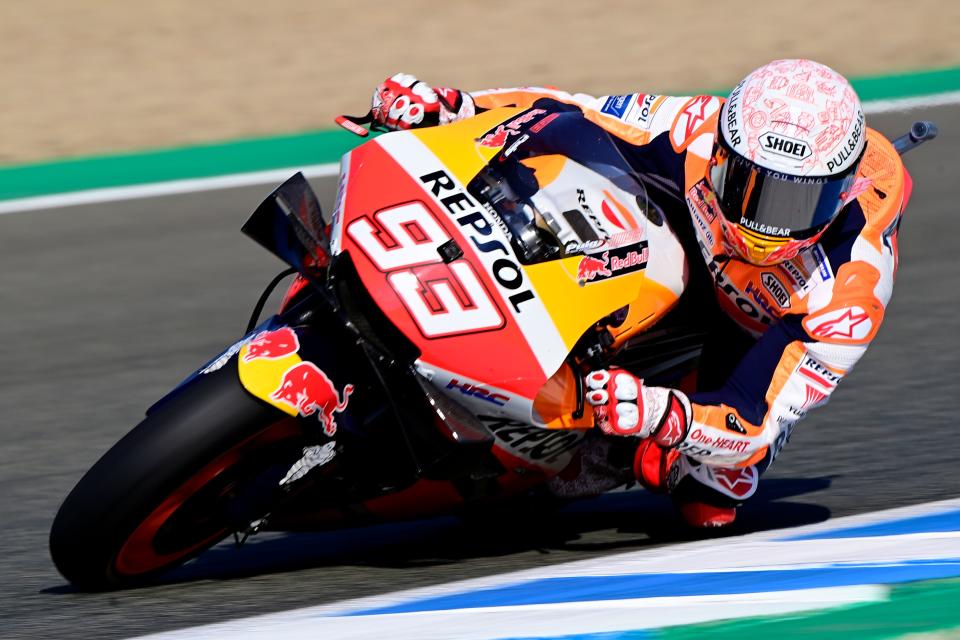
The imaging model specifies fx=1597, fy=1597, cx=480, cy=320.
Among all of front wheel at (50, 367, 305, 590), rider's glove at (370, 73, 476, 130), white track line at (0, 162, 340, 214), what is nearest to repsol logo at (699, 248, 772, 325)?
rider's glove at (370, 73, 476, 130)

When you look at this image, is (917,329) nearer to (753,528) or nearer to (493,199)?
(753,528)

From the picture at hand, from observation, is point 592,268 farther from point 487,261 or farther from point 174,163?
point 174,163

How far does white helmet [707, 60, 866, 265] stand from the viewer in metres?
3.93

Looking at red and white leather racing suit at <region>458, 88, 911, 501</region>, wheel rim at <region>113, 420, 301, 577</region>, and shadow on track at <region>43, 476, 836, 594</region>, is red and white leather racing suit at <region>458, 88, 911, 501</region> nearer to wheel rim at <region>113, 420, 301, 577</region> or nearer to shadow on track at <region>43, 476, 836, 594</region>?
shadow on track at <region>43, 476, 836, 594</region>

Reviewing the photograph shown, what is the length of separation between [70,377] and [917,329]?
346 centimetres

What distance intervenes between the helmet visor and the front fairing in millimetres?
201

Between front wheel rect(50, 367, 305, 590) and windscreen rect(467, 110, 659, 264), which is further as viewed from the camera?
windscreen rect(467, 110, 659, 264)

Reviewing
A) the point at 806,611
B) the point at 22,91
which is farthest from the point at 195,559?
the point at 22,91

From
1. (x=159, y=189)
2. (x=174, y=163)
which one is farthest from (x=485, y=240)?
(x=174, y=163)

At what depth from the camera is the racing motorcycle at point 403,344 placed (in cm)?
369

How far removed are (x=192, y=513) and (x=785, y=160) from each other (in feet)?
5.54

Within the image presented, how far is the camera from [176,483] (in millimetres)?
3701

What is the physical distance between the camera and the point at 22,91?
1159 centimetres

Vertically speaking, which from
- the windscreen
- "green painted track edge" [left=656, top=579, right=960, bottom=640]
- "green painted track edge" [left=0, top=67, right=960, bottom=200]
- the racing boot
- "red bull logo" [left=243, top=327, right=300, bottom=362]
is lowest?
"green painted track edge" [left=0, top=67, right=960, bottom=200]
